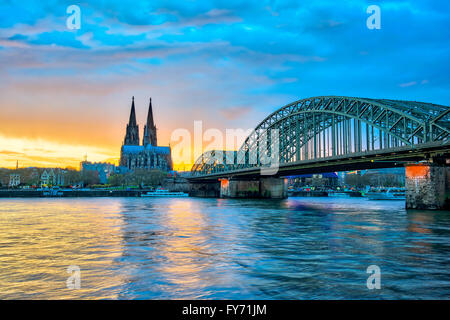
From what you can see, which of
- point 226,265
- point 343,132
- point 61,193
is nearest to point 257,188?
point 343,132

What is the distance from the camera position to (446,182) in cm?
4225

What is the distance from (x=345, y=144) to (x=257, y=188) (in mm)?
39300

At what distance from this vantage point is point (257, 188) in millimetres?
100875

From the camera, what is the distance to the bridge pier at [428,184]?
42250 millimetres

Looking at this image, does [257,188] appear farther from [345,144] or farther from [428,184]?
[428,184]

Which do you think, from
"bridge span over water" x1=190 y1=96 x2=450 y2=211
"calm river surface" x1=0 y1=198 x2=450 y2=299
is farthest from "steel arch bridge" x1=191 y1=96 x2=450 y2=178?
"calm river surface" x1=0 y1=198 x2=450 y2=299

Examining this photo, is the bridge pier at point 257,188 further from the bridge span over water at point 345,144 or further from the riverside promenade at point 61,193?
the riverside promenade at point 61,193

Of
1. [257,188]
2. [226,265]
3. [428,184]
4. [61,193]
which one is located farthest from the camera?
[61,193]

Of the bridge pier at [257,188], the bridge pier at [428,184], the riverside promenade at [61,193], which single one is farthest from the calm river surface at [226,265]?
the riverside promenade at [61,193]

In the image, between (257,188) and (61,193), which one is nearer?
(257,188)

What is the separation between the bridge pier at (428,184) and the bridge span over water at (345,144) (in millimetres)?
97

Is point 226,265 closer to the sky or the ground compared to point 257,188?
closer to the ground

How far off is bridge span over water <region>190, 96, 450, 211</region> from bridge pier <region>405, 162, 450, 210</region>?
0.10 m

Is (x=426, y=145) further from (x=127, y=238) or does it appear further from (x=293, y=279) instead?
(x=293, y=279)
